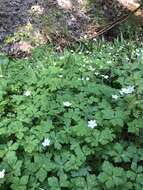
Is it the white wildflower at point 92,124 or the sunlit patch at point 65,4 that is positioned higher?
the sunlit patch at point 65,4

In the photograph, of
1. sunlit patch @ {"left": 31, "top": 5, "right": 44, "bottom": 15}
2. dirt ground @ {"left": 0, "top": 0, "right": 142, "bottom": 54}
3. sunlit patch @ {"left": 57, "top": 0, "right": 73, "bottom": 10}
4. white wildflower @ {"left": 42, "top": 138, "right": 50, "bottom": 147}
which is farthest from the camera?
sunlit patch @ {"left": 57, "top": 0, "right": 73, "bottom": 10}

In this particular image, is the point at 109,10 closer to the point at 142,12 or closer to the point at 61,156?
the point at 142,12

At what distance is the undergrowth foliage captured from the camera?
8.21 feet

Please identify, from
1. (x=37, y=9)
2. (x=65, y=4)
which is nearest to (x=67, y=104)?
(x=37, y=9)

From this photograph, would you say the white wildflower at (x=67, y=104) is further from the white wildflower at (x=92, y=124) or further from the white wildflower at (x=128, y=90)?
the white wildflower at (x=128, y=90)

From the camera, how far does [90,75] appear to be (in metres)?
3.50

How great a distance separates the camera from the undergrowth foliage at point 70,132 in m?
2.50

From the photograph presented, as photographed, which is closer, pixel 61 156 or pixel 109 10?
pixel 61 156

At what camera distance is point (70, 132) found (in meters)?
2.77

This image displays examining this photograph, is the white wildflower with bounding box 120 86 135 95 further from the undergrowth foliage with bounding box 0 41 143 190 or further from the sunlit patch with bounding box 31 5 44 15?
the sunlit patch with bounding box 31 5 44 15

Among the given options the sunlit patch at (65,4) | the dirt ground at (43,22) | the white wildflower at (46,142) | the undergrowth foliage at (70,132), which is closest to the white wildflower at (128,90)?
the undergrowth foliage at (70,132)

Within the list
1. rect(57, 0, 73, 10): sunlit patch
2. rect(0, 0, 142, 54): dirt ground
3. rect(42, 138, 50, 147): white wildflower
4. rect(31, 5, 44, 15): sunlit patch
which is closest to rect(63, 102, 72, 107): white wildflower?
rect(42, 138, 50, 147): white wildflower

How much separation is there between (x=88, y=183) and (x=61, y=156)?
294 millimetres

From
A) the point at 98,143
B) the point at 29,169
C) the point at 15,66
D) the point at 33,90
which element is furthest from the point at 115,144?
the point at 15,66
